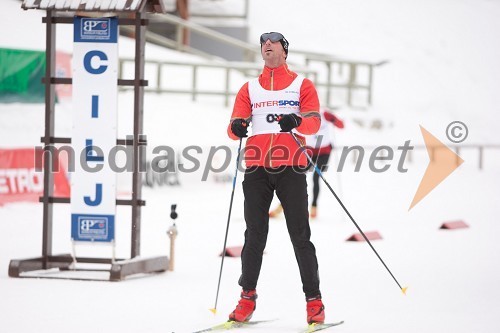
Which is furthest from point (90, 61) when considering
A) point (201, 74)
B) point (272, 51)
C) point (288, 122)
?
point (201, 74)

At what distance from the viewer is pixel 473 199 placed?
18.4 m

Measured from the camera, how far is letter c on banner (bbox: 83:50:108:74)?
9.12 metres

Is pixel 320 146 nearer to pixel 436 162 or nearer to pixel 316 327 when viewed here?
pixel 316 327

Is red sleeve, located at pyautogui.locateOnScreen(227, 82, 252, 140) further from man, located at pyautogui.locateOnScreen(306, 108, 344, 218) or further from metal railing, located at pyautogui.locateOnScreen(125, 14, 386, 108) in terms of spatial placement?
metal railing, located at pyautogui.locateOnScreen(125, 14, 386, 108)

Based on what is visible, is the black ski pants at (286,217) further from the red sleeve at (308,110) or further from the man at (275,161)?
the red sleeve at (308,110)

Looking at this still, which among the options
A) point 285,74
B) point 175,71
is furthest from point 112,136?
point 175,71

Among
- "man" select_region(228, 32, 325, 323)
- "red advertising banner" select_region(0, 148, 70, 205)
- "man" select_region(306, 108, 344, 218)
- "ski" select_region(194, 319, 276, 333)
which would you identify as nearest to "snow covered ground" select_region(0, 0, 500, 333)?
"ski" select_region(194, 319, 276, 333)

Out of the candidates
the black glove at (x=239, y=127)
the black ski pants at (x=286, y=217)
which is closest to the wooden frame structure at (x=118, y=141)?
the black ski pants at (x=286, y=217)

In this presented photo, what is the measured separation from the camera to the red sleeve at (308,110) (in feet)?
22.0

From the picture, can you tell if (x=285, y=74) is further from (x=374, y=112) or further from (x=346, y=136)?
(x=374, y=112)

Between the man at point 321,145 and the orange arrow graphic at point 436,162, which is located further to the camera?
the orange arrow graphic at point 436,162

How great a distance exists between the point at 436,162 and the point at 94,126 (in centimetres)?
Result: 1644

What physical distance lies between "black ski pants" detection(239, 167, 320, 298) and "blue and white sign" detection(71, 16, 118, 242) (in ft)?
8.34

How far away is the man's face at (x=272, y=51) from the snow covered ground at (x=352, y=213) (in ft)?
5.73
